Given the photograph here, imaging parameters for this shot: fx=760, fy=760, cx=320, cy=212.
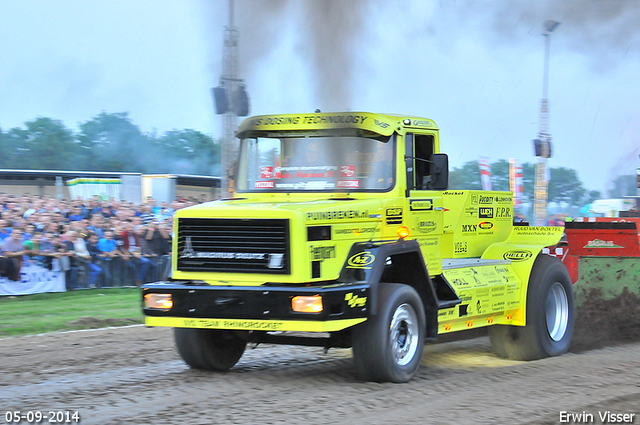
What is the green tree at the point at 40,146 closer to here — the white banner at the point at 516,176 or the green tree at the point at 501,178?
the green tree at the point at 501,178

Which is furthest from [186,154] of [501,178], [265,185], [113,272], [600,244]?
[265,185]

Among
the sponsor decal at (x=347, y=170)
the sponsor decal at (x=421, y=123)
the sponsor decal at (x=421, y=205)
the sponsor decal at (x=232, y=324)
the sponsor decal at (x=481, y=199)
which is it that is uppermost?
the sponsor decal at (x=421, y=123)

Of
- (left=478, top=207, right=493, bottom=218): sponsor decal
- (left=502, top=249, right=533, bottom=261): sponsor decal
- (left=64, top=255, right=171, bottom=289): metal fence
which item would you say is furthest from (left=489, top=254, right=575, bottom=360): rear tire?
(left=64, top=255, right=171, bottom=289): metal fence

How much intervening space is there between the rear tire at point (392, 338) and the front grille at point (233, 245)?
2.98 feet

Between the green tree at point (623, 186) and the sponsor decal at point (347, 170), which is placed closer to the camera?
the sponsor decal at point (347, 170)

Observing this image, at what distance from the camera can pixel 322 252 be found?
21.8ft

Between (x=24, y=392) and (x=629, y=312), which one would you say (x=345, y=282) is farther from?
(x=629, y=312)

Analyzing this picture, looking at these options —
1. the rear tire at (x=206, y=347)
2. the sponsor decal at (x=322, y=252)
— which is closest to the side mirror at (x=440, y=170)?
the sponsor decal at (x=322, y=252)

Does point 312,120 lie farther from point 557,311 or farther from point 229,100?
point 557,311

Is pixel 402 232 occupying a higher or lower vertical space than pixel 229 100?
lower

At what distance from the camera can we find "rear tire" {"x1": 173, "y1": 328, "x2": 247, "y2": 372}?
7445 mm

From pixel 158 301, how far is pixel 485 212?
4066 mm

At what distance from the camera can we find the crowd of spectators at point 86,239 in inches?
511

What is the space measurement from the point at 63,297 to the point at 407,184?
26.4ft
